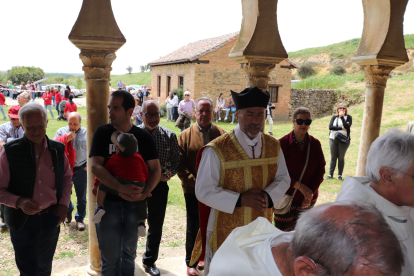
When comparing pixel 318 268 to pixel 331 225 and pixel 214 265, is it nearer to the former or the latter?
pixel 331 225

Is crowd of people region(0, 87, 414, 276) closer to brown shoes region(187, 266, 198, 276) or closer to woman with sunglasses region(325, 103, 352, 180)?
brown shoes region(187, 266, 198, 276)

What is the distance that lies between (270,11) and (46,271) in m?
3.57

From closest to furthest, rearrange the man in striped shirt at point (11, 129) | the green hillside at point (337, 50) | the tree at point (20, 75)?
the man in striped shirt at point (11, 129) → the tree at point (20, 75) → the green hillside at point (337, 50)

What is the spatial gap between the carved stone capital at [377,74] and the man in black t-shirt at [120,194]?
344cm

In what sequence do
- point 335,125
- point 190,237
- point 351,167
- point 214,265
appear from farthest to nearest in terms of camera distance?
point 351,167, point 335,125, point 190,237, point 214,265

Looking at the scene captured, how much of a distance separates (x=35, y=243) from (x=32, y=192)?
44 centimetres

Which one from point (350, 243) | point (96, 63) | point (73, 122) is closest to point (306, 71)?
point (73, 122)

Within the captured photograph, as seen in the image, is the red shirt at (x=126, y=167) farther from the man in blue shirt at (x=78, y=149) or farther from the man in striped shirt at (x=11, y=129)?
the man in striped shirt at (x=11, y=129)

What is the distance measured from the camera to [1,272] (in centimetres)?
380

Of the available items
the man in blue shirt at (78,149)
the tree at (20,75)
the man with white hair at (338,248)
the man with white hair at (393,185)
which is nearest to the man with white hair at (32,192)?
the man in blue shirt at (78,149)

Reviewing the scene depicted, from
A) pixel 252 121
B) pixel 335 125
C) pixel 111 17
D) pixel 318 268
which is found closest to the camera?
pixel 318 268

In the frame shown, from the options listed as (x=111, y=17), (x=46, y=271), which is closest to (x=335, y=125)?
(x=111, y=17)

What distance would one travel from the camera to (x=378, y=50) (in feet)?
Result: 14.6

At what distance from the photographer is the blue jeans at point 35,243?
2.66 metres
